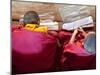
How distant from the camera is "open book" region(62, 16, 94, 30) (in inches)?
79.4

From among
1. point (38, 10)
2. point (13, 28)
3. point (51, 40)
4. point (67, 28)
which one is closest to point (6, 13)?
point (13, 28)

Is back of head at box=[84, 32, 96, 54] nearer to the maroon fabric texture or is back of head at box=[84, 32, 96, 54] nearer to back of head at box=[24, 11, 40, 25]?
the maroon fabric texture

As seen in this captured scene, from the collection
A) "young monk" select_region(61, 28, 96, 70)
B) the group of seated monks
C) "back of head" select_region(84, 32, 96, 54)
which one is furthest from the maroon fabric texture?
"back of head" select_region(84, 32, 96, 54)

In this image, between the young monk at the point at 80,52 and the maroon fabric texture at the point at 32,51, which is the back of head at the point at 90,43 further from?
the maroon fabric texture at the point at 32,51

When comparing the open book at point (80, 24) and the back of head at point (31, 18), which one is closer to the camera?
the back of head at point (31, 18)

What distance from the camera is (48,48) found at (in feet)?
6.37

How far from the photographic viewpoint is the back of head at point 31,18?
1.88 metres

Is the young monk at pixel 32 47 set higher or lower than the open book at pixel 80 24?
lower

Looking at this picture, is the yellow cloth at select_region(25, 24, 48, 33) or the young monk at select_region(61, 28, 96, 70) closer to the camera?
the yellow cloth at select_region(25, 24, 48, 33)

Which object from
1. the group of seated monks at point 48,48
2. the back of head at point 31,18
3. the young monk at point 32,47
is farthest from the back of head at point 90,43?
the back of head at point 31,18

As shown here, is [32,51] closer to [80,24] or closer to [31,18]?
[31,18]

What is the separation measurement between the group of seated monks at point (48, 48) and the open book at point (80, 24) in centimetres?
4

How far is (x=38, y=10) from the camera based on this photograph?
1923mm

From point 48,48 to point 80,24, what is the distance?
1.43 feet
